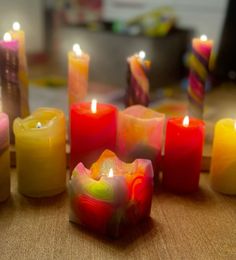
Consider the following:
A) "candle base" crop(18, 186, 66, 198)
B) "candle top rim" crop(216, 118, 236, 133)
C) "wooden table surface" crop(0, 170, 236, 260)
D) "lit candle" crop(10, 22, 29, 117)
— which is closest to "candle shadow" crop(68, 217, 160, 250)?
"wooden table surface" crop(0, 170, 236, 260)

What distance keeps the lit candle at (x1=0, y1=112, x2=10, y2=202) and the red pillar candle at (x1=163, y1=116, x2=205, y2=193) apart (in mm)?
289

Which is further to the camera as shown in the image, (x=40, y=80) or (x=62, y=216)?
(x=40, y=80)

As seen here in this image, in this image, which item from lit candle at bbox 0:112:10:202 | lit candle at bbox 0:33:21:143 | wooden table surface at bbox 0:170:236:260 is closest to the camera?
wooden table surface at bbox 0:170:236:260

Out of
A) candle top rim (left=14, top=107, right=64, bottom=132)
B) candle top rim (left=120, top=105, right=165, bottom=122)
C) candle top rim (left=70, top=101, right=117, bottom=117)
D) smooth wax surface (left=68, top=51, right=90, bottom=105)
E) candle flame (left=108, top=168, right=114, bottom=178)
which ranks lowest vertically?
candle flame (left=108, top=168, right=114, bottom=178)

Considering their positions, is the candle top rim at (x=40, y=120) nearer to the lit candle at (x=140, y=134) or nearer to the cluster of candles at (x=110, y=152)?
the cluster of candles at (x=110, y=152)

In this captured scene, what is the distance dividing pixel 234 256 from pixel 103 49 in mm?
995

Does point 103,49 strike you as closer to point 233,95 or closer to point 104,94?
point 104,94

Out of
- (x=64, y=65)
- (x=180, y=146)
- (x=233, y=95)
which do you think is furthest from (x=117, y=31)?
(x=180, y=146)

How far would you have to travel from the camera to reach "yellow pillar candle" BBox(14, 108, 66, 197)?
782 mm

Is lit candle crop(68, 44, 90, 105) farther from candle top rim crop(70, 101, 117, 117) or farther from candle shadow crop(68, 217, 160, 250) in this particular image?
candle shadow crop(68, 217, 160, 250)

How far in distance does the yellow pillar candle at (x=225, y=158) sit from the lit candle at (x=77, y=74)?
0.96 feet

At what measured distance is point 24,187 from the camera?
2.69ft

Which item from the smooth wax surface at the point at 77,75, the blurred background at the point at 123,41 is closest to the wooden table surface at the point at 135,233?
the smooth wax surface at the point at 77,75

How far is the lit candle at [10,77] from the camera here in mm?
875
